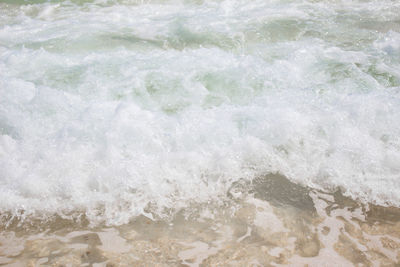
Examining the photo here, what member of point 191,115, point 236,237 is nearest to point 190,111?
point 191,115

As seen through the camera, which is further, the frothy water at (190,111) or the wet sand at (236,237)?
the frothy water at (190,111)

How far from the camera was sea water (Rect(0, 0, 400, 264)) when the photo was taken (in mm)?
2600

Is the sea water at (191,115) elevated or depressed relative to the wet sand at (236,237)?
elevated

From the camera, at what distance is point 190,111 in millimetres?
3518

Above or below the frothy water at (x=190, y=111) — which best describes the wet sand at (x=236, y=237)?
below

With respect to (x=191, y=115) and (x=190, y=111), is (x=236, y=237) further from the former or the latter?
(x=190, y=111)

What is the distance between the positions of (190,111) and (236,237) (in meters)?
1.58

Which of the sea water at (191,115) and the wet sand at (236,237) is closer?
the wet sand at (236,237)

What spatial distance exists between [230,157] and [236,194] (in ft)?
1.20

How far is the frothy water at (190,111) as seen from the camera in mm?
2629

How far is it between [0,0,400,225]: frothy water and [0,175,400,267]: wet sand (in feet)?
0.35

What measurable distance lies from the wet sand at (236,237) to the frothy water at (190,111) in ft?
0.35

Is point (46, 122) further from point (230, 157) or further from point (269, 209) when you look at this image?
point (269, 209)

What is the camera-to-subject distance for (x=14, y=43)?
5.24m
